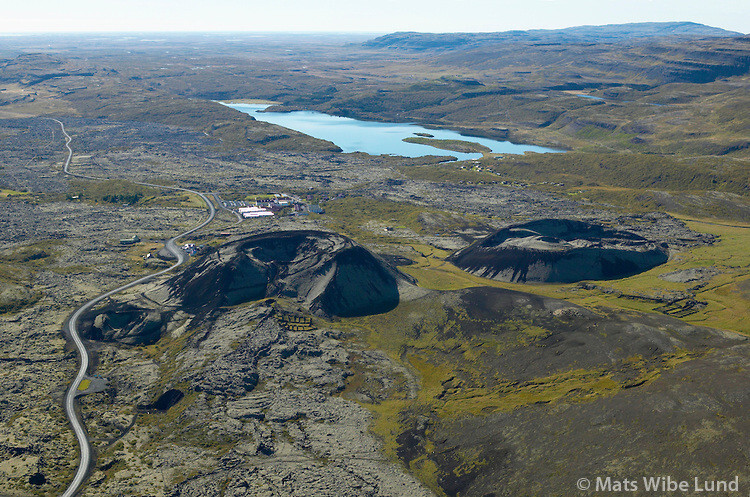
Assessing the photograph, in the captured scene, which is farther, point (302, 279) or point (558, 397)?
point (302, 279)

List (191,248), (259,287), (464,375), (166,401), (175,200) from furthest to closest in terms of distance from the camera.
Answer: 1. (175,200)
2. (191,248)
3. (259,287)
4. (464,375)
5. (166,401)

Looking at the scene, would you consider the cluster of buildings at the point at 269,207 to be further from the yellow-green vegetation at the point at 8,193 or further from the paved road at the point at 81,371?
the yellow-green vegetation at the point at 8,193

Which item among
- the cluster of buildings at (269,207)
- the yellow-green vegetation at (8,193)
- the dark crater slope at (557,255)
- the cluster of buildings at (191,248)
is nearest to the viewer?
the dark crater slope at (557,255)

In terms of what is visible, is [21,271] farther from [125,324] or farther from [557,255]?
[557,255]

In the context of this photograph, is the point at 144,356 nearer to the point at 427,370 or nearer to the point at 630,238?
the point at 427,370

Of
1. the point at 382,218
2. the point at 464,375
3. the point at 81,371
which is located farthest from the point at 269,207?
the point at 464,375

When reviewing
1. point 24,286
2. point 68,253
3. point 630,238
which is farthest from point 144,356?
point 630,238

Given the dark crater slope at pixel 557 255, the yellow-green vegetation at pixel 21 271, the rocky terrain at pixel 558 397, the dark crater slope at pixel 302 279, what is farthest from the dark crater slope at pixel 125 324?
the dark crater slope at pixel 557 255

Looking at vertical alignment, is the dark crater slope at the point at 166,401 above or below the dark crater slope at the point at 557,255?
below
